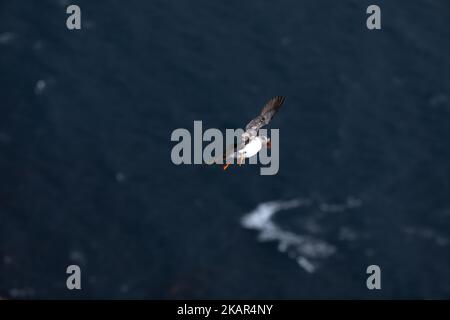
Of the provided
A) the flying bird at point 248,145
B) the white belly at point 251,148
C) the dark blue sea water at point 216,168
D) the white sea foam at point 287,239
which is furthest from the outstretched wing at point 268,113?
the white sea foam at point 287,239

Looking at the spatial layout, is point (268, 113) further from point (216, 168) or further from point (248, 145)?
point (216, 168)

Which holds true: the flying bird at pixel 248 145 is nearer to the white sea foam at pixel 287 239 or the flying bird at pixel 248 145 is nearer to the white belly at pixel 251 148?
the white belly at pixel 251 148

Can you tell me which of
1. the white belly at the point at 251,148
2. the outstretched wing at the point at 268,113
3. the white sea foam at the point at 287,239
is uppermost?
the white sea foam at the point at 287,239

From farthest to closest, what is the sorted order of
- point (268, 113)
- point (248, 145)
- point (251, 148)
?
point (268, 113), point (248, 145), point (251, 148)

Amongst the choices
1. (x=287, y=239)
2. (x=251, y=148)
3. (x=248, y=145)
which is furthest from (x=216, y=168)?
(x=251, y=148)

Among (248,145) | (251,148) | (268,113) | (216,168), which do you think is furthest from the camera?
(216,168)

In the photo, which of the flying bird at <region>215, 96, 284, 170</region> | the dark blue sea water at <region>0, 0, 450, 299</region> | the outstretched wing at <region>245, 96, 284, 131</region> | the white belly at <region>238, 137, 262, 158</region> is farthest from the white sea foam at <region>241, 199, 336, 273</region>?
the white belly at <region>238, 137, 262, 158</region>

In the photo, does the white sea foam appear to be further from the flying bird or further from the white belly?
the white belly
